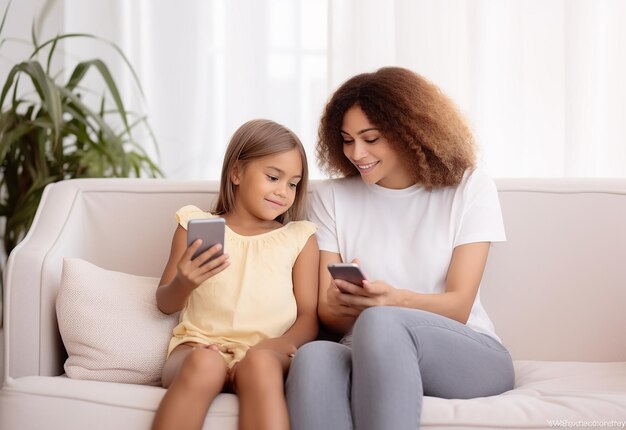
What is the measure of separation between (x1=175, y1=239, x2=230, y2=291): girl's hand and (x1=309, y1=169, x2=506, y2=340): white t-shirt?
1.30 feet

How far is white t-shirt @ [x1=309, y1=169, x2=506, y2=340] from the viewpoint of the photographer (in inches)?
75.0

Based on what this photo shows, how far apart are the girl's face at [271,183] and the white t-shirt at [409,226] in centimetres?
14

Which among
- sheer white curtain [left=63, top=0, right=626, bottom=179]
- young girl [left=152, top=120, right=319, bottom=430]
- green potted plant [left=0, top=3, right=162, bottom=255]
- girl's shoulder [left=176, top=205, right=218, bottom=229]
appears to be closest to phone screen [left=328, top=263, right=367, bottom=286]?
young girl [left=152, top=120, right=319, bottom=430]

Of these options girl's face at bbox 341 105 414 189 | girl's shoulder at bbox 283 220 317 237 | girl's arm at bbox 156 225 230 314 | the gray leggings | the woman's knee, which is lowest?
the gray leggings

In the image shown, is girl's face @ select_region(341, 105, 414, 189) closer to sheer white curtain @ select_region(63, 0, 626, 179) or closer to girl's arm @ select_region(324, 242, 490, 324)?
girl's arm @ select_region(324, 242, 490, 324)

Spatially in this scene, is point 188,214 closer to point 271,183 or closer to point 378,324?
point 271,183

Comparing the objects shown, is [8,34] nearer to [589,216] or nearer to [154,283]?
[154,283]

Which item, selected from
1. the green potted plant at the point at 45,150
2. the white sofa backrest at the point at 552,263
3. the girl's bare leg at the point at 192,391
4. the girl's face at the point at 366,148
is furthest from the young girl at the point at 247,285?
the green potted plant at the point at 45,150

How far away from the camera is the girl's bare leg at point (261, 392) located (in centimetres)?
148

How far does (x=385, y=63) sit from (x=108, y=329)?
1652 millimetres

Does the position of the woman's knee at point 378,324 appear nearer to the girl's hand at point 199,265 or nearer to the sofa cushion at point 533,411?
the sofa cushion at point 533,411

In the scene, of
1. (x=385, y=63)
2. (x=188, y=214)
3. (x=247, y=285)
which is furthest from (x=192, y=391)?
(x=385, y=63)

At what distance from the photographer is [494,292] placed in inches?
81.7

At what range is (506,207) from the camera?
2.10m
